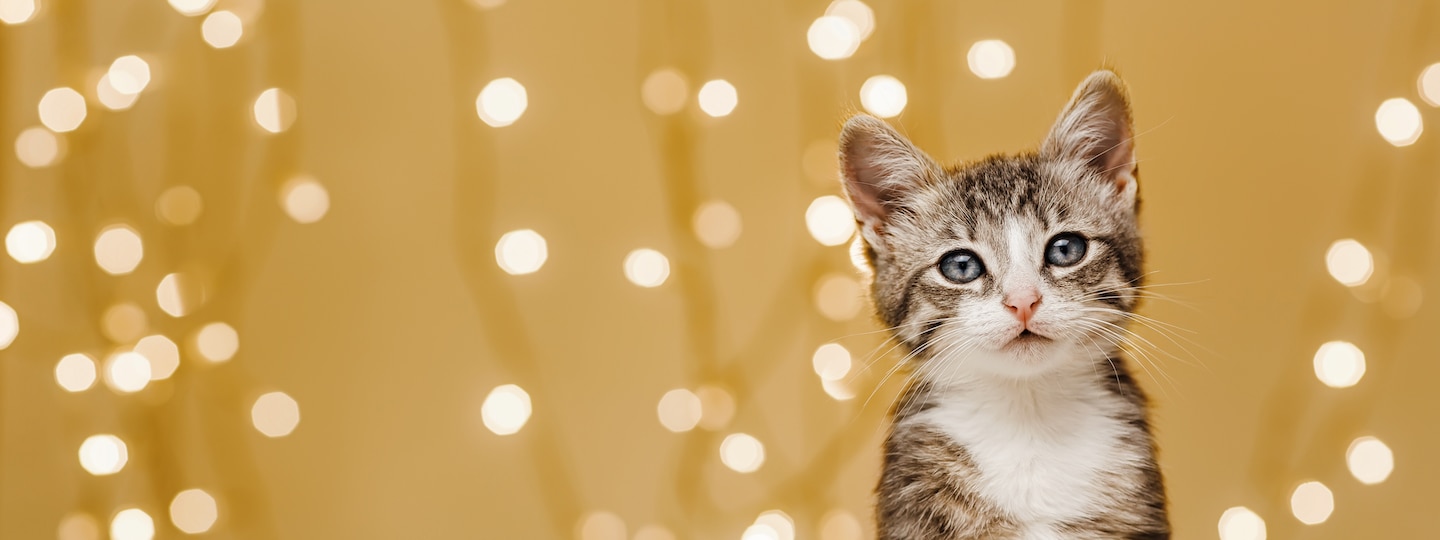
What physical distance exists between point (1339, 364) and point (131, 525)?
A: 1.92 metres

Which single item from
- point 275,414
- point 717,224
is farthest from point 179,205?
point 717,224

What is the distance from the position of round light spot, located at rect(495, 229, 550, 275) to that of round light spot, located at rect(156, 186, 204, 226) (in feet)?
1.56

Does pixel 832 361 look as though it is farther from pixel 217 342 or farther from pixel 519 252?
pixel 217 342

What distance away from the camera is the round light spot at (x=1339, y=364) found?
1.64 meters

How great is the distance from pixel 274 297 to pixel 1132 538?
54.5 inches

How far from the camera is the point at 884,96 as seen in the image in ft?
5.39

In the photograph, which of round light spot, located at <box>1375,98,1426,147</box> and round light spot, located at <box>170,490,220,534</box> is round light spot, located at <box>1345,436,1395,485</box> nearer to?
round light spot, located at <box>1375,98,1426,147</box>

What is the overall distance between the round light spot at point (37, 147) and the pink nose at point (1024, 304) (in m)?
1.50

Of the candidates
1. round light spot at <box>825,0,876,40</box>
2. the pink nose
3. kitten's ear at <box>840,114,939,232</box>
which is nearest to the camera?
the pink nose

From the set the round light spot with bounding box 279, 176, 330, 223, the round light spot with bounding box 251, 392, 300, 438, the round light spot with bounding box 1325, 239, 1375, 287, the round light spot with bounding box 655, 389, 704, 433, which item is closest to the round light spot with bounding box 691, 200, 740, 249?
the round light spot with bounding box 655, 389, 704, 433

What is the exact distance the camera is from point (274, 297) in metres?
1.74

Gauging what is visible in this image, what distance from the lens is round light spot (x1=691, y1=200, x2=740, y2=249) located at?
→ 5.77 feet

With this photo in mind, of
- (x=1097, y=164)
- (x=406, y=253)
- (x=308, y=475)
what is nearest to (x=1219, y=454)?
(x=1097, y=164)

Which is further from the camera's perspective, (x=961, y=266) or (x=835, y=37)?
(x=835, y=37)
